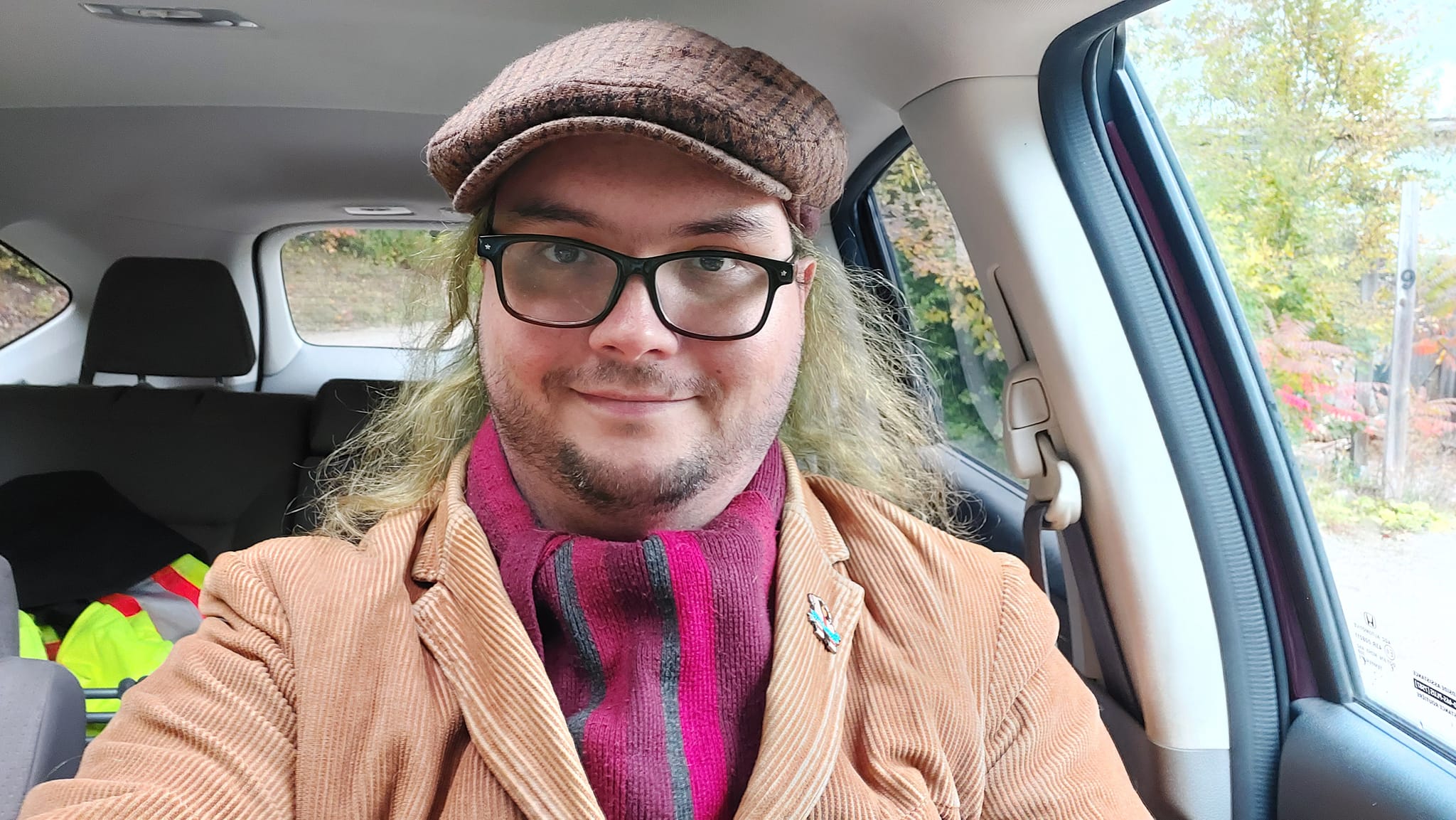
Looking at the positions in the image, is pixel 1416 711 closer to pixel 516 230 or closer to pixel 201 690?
pixel 516 230

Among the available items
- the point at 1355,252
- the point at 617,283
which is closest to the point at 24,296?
the point at 617,283

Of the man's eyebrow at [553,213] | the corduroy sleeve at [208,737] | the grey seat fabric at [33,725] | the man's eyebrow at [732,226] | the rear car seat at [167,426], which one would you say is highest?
the man's eyebrow at [732,226]

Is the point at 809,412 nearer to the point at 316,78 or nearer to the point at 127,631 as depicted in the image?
the point at 316,78

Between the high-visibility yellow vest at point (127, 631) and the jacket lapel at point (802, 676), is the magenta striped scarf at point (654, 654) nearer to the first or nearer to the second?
the jacket lapel at point (802, 676)

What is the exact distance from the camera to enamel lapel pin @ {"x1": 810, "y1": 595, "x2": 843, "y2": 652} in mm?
1098

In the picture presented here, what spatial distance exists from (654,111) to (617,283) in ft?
0.63

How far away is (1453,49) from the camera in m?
1.09

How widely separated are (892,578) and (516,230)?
0.66 metres

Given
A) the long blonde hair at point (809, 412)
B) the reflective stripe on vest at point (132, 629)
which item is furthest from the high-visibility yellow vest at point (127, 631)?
the long blonde hair at point (809, 412)

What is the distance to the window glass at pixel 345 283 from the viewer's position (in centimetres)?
382

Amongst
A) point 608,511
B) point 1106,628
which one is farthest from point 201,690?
point 1106,628

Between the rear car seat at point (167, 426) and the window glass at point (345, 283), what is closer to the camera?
the rear car seat at point (167, 426)

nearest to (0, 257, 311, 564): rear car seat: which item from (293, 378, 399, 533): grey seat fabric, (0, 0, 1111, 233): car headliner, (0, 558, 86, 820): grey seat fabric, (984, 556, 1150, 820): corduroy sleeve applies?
(293, 378, 399, 533): grey seat fabric

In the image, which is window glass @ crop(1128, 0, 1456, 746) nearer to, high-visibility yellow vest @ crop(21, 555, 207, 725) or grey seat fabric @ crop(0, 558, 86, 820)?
grey seat fabric @ crop(0, 558, 86, 820)
